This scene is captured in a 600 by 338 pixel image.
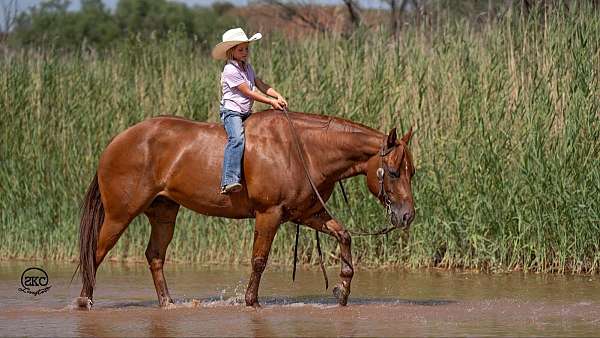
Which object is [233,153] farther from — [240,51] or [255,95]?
[240,51]

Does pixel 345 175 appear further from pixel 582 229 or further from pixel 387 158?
pixel 582 229

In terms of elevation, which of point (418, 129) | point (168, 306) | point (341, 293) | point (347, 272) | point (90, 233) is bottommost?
point (168, 306)

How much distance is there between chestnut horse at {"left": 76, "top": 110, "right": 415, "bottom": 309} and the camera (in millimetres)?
9219

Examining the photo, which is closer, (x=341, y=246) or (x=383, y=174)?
(x=383, y=174)

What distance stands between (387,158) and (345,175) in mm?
469

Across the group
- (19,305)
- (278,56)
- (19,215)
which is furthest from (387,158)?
(19,215)

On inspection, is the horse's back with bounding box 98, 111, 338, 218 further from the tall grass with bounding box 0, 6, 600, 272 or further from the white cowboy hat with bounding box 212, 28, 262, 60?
the tall grass with bounding box 0, 6, 600, 272

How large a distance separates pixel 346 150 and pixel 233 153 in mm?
882

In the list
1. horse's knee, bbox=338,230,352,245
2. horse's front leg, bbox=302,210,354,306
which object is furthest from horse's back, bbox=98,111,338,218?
horse's knee, bbox=338,230,352,245

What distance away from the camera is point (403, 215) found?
9.03m

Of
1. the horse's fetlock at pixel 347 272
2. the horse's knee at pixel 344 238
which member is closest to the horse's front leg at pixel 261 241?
the horse's knee at pixel 344 238

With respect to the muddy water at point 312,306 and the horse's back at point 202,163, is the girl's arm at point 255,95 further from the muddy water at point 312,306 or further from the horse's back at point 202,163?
the muddy water at point 312,306

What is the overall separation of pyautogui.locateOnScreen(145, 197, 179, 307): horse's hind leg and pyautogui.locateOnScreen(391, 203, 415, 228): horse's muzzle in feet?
6.62

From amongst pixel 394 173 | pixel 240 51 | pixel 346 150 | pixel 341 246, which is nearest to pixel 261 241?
pixel 341 246
